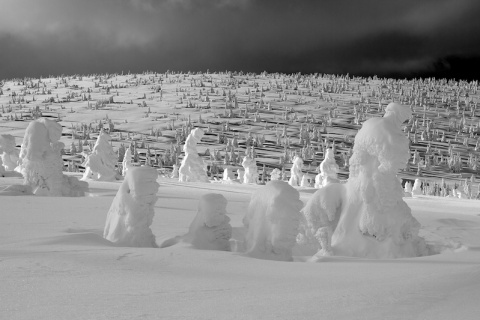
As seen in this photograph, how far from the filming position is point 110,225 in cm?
1120

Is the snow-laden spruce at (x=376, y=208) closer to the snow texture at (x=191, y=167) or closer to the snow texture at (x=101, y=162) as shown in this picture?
the snow texture at (x=101, y=162)

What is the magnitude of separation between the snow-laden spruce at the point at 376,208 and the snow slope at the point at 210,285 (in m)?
1.90

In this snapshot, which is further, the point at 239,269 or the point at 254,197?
the point at 254,197

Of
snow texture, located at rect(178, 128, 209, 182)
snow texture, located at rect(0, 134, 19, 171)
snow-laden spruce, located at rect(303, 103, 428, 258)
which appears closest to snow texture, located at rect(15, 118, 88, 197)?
snow-laden spruce, located at rect(303, 103, 428, 258)

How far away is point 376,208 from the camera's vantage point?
1173 centimetres

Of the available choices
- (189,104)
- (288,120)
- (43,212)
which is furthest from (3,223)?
(189,104)

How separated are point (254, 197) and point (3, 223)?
6591 mm

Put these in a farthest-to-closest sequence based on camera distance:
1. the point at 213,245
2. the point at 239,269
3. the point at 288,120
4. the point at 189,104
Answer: the point at 189,104, the point at 288,120, the point at 213,245, the point at 239,269

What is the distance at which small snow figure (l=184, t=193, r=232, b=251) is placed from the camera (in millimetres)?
10586

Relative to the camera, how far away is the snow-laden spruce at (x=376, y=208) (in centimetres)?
1148

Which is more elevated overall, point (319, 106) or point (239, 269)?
point (319, 106)

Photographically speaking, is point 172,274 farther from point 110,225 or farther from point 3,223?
point 3,223

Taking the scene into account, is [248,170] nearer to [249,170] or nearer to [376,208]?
[249,170]

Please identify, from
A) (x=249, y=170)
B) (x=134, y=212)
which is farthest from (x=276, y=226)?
(x=249, y=170)
